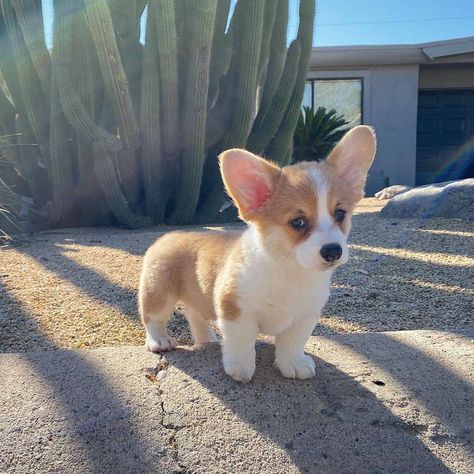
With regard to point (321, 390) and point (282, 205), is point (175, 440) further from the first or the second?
point (282, 205)

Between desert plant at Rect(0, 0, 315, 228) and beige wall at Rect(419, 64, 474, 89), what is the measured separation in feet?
32.3

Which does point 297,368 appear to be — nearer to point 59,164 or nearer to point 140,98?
point 140,98

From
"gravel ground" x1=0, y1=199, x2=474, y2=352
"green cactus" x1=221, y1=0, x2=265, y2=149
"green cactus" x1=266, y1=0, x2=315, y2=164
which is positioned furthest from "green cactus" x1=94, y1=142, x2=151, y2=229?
"green cactus" x1=266, y1=0, x2=315, y2=164

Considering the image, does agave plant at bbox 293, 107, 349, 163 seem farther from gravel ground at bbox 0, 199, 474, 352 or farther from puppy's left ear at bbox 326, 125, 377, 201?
puppy's left ear at bbox 326, 125, 377, 201

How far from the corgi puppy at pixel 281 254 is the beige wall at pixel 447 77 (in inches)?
667

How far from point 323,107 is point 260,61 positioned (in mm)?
7709

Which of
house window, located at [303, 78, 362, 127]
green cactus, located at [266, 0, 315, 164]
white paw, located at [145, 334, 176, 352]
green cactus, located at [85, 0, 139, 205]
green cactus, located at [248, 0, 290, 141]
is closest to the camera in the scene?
white paw, located at [145, 334, 176, 352]

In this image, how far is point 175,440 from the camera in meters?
2.53

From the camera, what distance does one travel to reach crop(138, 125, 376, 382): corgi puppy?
284cm

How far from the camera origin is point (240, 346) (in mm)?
2930

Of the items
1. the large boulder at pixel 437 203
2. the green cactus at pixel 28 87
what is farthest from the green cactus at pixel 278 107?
the green cactus at pixel 28 87

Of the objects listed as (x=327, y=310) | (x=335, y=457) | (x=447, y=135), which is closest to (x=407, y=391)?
(x=335, y=457)

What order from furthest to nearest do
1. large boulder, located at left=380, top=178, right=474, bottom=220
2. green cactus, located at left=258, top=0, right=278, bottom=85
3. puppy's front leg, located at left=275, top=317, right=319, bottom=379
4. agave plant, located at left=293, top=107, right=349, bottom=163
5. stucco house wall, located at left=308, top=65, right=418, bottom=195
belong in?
stucco house wall, located at left=308, top=65, right=418, bottom=195, agave plant, located at left=293, top=107, right=349, bottom=163, green cactus, located at left=258, top=0, right=278, bottom=85, large boulder, located at left=380, top=178, right=474, bottom=220, puppy's front leg, located at left=275, top=317, right=319, bottom=379

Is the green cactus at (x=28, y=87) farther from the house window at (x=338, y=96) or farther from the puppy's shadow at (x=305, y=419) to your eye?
the house window at (x=338, y=96)
